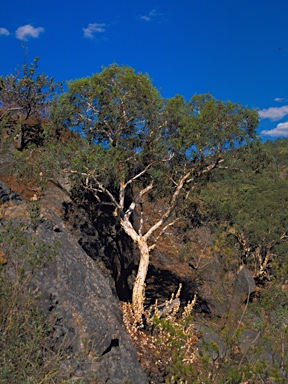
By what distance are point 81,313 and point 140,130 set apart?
381 inches

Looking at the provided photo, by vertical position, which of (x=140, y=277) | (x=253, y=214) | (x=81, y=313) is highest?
(x=253, y=214)

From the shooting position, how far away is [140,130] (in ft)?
50.9

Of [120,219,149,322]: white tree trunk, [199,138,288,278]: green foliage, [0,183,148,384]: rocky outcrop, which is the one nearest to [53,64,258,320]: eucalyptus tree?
[120,219,149,322]: white tree trunk

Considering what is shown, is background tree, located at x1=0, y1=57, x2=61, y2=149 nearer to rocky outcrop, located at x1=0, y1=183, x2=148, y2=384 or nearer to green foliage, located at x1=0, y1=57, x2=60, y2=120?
green foliage, located at x1=0, y1=57, x2=60, y2=120

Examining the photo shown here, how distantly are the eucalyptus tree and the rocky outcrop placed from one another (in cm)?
524

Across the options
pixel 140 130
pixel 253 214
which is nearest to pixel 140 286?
pixel 140 130

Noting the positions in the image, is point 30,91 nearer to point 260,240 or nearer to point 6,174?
A: point 6,174

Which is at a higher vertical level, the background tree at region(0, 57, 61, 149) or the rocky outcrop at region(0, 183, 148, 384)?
the background tree at region(0, 57, 61, 149)

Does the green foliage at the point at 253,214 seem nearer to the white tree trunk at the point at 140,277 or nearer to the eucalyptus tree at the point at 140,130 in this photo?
the eucalyptus tree at the point at 140,130

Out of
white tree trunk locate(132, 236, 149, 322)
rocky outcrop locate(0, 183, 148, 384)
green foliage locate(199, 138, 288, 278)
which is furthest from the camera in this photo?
green foliage locate(199, 138, 288, 278)

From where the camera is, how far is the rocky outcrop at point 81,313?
627 cm

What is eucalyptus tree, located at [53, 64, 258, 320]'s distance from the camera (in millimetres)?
14469

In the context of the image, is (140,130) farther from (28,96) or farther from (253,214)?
(253,214)

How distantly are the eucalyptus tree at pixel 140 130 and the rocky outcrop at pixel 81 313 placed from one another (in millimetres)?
5241
